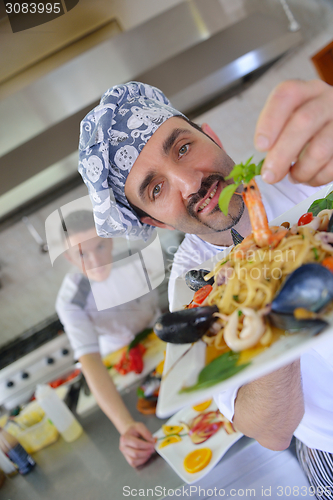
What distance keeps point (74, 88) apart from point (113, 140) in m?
0.88

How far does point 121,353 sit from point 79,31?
161 cm

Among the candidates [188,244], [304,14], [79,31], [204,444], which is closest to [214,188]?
[188,244]

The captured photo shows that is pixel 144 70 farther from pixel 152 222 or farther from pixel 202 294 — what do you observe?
pixel 202 294

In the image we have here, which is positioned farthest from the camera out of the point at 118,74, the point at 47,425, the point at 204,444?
the point at 118,74

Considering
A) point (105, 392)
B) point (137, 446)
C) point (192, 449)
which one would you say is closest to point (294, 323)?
point (192, 449)

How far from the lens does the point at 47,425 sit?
4.66 ft

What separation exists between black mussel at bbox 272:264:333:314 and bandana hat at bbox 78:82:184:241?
2.22ft

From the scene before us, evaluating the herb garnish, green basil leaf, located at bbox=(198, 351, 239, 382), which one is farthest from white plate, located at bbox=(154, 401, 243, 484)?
the herb garnish

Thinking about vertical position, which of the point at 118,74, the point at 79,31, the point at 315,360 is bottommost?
the point at 315,360

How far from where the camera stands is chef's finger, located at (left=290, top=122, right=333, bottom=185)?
492 mm

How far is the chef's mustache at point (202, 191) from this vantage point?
0.91 m

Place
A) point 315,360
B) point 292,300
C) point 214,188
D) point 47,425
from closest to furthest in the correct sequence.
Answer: point 292,300
point 315,360
point 214,188
point 47,425

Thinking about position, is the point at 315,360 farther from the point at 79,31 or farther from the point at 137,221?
the point at 79,31

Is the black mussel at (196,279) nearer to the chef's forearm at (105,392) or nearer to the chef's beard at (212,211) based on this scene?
the chef's beard at (212,211)
